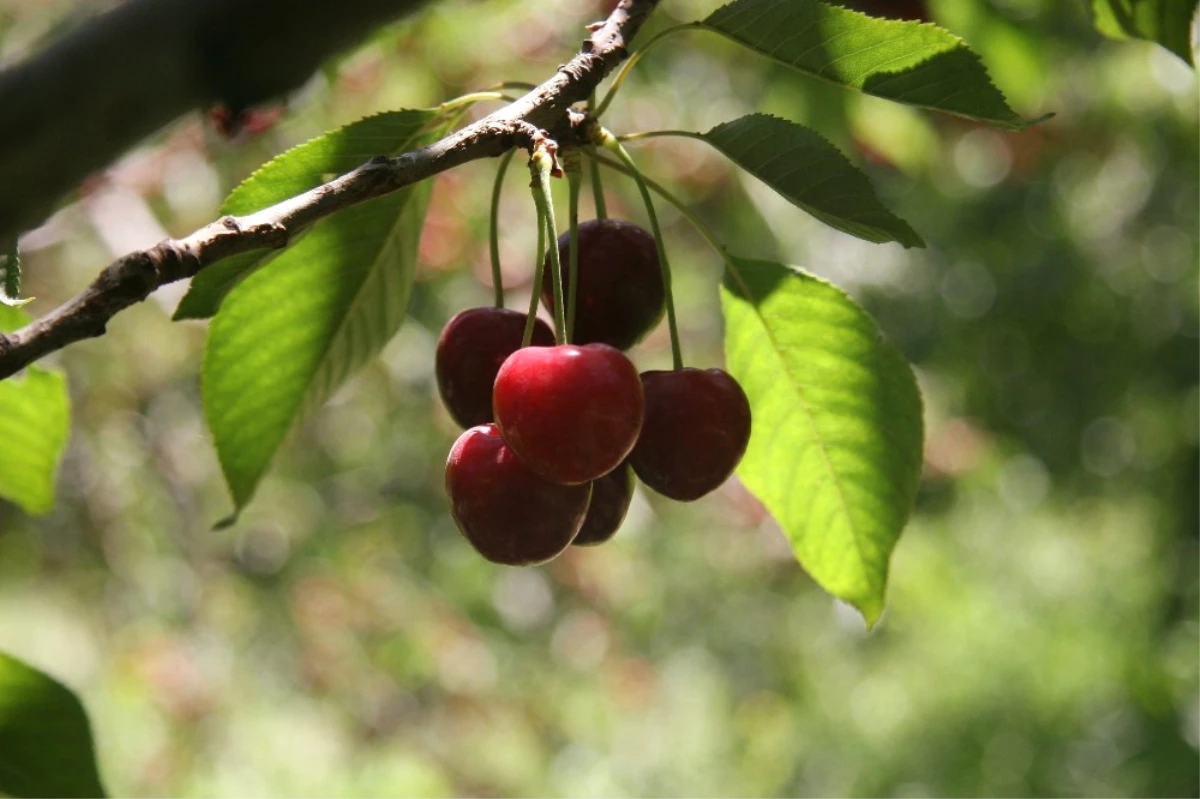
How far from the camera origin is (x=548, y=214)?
823mm

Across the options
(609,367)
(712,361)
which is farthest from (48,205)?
(712,361)

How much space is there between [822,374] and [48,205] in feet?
2.10

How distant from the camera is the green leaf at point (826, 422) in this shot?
41.2 inches

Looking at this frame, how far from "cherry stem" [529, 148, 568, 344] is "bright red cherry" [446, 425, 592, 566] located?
100mm

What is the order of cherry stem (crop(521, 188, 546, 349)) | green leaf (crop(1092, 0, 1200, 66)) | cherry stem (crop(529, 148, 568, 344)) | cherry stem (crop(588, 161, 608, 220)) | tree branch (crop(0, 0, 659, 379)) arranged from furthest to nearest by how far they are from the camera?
green leaf (crop(1092, 0, 1200, 66)) → cherry stem (crop(588, 161, 608, 220)) → cherry stem (crop(521, 188, 546, 349)) → cherry stem (crop(529, 148, 568, 344)) → tree branch (crop(0, 0, 659, 379))

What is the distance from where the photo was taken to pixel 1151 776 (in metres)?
4.27

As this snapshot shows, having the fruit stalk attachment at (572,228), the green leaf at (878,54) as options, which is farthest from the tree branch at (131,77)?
the green leaf at (878,54)

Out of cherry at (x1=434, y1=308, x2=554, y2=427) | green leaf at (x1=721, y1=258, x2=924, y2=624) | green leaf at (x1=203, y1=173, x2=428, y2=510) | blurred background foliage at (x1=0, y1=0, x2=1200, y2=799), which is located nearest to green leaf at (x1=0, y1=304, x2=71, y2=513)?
green leaf at (x1=203, y1=173, x2=428, y2=510)

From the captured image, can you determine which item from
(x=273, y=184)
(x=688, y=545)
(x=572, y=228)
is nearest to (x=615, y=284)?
(x=572, y=228)

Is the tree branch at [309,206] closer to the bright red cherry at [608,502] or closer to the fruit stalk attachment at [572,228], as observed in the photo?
the fruit stalk attachment at [572,228]

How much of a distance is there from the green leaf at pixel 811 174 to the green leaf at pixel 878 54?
62mm

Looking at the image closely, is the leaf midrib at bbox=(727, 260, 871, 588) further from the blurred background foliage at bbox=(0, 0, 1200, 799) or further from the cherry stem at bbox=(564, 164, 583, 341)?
the blurred background foliage at bbox=(0, 0, 1200, 799)

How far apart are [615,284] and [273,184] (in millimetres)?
287

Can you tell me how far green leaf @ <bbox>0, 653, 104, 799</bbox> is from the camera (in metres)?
0.97
